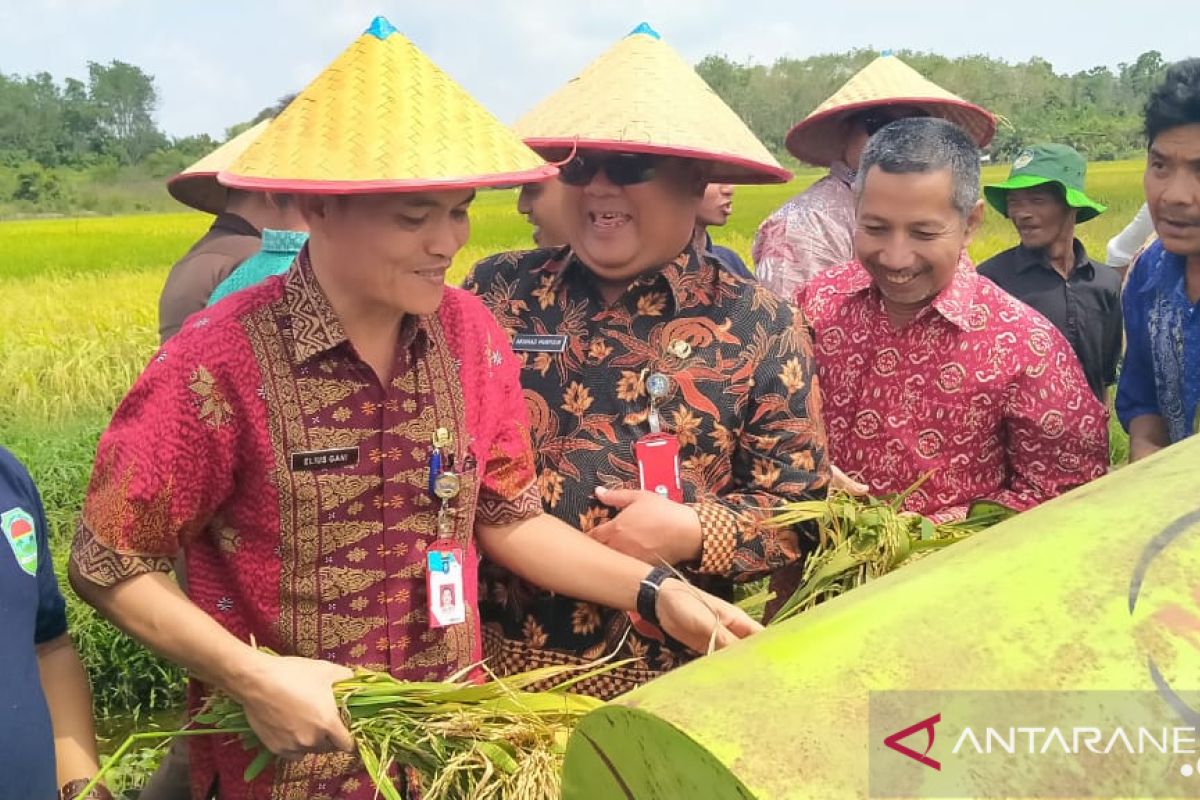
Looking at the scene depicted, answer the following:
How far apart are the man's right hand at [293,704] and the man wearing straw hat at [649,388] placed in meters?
0.64

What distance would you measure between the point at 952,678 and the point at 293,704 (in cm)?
96

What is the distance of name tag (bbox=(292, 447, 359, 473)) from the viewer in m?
1.63

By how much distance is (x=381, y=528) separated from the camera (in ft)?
5.64

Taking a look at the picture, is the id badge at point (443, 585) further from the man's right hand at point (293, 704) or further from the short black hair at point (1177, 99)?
the short black hair at point (1177, 99)

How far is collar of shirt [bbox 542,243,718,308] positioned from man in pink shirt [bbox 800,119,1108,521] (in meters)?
0.47

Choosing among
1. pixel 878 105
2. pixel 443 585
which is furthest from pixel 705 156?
pixel 878 105

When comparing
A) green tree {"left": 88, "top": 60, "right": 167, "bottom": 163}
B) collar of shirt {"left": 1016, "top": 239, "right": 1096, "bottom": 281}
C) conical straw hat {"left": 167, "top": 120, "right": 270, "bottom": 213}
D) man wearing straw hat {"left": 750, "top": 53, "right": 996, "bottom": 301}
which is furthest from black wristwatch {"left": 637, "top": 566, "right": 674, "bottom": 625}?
green tree {"left": 88, "top": 60, "right": 167, "bottom": 163}

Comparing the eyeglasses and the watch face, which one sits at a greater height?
the eyeglasses

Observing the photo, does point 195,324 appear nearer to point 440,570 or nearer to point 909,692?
point 440,570

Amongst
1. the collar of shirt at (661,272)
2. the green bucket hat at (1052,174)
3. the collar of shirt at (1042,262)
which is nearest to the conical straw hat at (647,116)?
the collar of shirt at (661,272)

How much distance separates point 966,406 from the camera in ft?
7.90

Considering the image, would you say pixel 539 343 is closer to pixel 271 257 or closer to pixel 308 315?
pixel 308 315

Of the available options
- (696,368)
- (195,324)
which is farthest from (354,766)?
(696,368)

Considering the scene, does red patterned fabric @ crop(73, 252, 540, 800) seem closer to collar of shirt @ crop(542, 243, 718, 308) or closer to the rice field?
collar of shirt @ crop(542, 243, 718, 308)
